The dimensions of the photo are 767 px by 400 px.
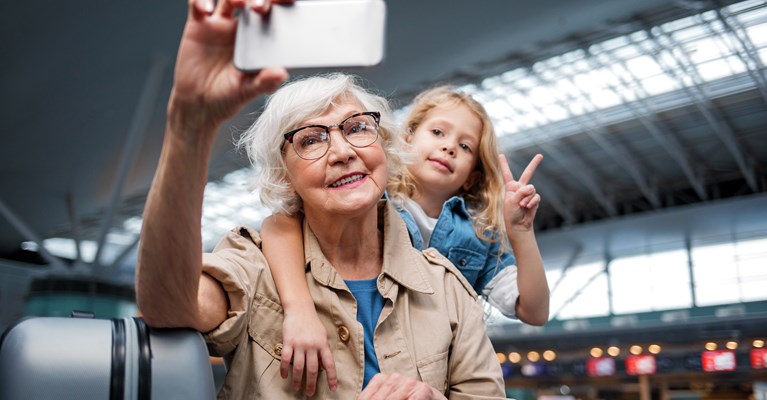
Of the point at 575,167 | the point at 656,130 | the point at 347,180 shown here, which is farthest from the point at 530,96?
the point at 347,180

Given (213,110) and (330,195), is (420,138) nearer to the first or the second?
(330,195)

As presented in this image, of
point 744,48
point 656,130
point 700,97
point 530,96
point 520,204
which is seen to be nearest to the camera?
point 520,204

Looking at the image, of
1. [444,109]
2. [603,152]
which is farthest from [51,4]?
[603,152]

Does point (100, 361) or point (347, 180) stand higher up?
point (347, 180)

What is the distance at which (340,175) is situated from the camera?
173cm

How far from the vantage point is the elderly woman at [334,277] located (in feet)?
4.36

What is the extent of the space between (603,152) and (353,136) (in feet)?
87.0

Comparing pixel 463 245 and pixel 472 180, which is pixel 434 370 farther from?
pixel 472 180

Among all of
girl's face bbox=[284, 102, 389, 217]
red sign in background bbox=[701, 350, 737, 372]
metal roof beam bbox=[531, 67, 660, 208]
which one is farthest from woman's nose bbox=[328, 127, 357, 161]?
metal roof beam bbox=[531, 67, 660, 208]

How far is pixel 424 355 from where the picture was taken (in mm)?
1803

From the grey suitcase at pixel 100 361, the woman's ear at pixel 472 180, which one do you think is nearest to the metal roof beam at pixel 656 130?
the woman's ear at pixel 472 180

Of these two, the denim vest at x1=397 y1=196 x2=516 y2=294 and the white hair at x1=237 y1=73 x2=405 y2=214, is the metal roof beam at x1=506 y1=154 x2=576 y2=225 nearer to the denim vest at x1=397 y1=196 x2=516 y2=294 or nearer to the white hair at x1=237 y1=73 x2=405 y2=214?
the denim vest at x1=397 y1=196 x2=516 y2=294

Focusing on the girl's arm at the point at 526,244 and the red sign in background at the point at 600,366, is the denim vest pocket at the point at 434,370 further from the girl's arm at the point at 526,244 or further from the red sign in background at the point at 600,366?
the red sign in background at the point at 600,366

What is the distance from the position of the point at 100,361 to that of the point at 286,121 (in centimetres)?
77
